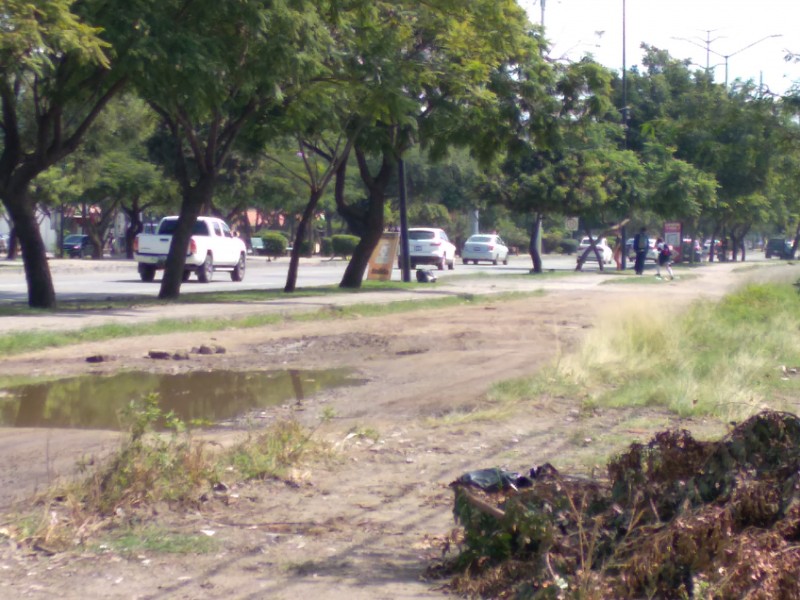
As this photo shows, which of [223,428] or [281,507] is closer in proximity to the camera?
[281,507]

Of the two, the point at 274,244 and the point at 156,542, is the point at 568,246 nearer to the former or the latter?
the point at 274,244

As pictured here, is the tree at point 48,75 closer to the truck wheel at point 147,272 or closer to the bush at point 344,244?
the truck wheel at point 147,272

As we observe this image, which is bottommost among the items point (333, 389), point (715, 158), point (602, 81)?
point (333, 389)

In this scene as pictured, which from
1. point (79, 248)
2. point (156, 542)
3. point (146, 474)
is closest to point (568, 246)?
point (79, 248)

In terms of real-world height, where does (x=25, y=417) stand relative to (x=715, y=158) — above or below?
below

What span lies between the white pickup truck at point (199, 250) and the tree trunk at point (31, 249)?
10415mm

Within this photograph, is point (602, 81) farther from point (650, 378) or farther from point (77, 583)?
point (77, 583)

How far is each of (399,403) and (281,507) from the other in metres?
4.18

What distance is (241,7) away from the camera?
16.5 m

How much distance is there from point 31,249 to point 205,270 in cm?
1209

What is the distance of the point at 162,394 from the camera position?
37.3ft

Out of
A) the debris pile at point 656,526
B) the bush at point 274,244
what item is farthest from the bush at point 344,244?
the debris pile at point 656,526

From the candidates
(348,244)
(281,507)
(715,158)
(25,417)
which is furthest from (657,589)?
(348,244)

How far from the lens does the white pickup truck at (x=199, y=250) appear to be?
29.7 metres
